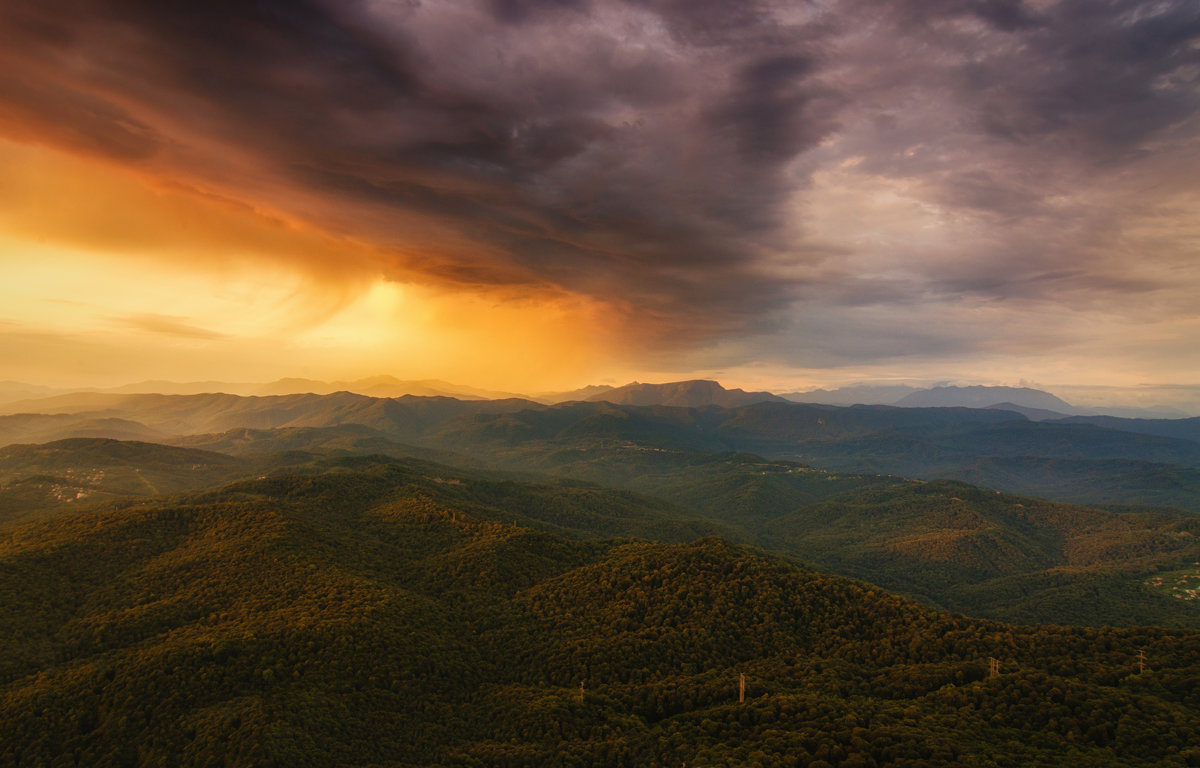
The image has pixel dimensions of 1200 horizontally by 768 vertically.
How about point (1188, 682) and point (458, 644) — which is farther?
point (458, 644)

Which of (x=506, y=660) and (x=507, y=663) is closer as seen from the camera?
(x=507, y=663)

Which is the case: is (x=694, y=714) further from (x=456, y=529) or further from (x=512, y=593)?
(x=456, y=529)

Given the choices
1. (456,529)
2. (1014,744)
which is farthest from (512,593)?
(1014,744)

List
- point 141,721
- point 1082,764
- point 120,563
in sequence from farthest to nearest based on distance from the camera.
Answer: point 120,563 → point 141,721 → point 1082,764

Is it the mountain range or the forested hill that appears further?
the mountain range

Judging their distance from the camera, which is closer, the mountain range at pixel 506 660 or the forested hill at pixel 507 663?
the forested hill at pixel 507 663

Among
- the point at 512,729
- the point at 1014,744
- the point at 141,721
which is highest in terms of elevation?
the point at 1014,744

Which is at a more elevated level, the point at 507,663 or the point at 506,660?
the point at 506,660

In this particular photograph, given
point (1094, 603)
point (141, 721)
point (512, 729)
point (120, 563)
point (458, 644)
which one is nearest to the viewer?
point (141, 721)
